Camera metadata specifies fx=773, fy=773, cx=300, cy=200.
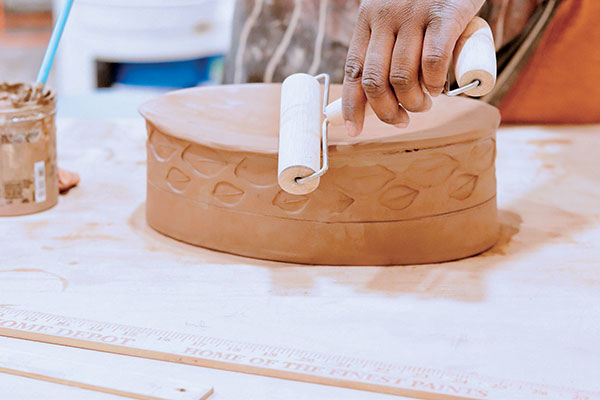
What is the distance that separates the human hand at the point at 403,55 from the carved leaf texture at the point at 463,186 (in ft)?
0.47

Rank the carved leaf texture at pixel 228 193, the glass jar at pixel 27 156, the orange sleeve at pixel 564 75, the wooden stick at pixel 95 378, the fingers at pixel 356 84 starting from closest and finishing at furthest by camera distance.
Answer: the wooden stick at pixel 95 378 → the fingers at pixel 356 84 → the carved leaf texture at pixel 228 193 → the glass jar at pixel 27 156 → the orange sleeve at pixel 564 75

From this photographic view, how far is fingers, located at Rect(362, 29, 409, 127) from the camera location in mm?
938

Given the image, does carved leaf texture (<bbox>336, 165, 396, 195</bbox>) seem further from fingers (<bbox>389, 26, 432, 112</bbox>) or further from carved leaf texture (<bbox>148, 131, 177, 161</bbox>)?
carved leaf texture (<bbox>148, 131, 177, 161</bbox>)

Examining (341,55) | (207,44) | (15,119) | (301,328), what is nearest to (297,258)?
(301,328)

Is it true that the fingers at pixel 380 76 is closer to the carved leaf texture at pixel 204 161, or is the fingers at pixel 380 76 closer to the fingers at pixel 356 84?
the fingers at pixel 356 84

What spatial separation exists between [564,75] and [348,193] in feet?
3.45

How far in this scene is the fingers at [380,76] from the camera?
0.94 meters

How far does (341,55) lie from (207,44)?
137cm

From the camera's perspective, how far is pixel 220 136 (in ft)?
3.57

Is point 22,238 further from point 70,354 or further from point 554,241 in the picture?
point 554,241

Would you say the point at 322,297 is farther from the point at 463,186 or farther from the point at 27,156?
the point at 27,156

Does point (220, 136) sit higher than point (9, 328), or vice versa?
point (220, 136)

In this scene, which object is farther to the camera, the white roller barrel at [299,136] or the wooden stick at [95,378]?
the white roller barrel at [299,136]

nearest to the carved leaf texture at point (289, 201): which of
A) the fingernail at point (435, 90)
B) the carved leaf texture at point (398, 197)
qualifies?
the carved leaf texture at point (398, 197)
